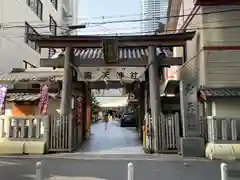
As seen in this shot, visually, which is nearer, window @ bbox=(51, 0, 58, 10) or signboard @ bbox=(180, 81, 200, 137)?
signboard @ bbox=(180, 81, 200, 137)

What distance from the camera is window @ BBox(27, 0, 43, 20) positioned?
107 feet

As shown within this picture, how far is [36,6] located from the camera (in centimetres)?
3466

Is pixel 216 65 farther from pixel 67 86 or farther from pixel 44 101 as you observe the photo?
pixel 44 101

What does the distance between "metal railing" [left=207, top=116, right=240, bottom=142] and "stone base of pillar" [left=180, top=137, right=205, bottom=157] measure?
51 centimetres

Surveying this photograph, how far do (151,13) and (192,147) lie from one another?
8.34 meters

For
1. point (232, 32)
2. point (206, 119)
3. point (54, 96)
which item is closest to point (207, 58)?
point (232, 32)

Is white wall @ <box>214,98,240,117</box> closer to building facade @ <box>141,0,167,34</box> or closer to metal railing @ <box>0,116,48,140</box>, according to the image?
building facade @ <box>141,0,167,34</box>

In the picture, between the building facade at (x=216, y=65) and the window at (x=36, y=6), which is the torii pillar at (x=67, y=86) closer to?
the building facade at (x=216, y=65)

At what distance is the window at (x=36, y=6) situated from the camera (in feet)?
107

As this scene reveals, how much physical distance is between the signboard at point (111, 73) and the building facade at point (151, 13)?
114 inches

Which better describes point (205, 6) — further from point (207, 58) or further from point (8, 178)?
point (8, 178)

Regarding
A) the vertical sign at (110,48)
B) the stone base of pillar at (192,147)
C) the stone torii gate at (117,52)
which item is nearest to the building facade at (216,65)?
the stone base of pillar at (192,147)

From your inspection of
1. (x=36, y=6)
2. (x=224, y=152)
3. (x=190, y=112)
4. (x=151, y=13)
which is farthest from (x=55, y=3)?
(x=224, y=152)

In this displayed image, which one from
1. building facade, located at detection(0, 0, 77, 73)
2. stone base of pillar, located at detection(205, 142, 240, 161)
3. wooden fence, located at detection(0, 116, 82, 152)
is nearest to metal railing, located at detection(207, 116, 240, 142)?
stone base of pillar, located at detection(205, 142, 240, 161)
